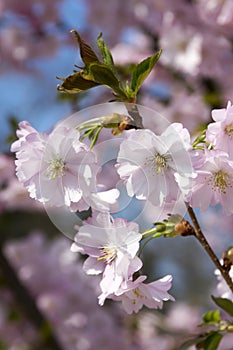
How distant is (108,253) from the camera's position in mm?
827

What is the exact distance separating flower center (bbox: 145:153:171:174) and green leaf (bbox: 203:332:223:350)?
10.6 inches

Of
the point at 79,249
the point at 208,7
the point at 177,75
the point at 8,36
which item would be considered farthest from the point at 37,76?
the point at 79,249

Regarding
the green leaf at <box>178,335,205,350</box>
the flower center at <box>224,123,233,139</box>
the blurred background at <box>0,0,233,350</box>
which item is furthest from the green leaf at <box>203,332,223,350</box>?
the blurred background at <box>0,0,233,350</box>

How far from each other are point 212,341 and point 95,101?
199cm

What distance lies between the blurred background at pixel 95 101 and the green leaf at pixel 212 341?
1.20 m

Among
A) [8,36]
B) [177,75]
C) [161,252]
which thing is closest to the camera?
[177,75]

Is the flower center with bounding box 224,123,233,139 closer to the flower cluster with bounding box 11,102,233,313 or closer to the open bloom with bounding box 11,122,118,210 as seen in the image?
the flower cluster with bounding box 11,102,233,313

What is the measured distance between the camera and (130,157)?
788mm

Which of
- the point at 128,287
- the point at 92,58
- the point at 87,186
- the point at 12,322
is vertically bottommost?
the point at 12,322

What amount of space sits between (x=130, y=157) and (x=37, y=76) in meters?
3.18

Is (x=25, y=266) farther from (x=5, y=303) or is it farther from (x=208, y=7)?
(x=208, y=7)

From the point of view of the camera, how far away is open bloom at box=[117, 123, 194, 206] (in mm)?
766

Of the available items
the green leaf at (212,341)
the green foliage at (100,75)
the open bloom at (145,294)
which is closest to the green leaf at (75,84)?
the green foliage at (100,75)

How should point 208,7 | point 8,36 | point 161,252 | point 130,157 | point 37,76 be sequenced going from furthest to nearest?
point 161,252
point 37,76
point 8,36
point 208,7
point 130,157
